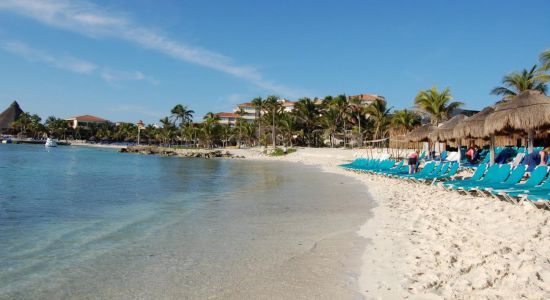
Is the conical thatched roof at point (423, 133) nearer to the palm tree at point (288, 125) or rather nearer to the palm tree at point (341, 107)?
the palm tree at point (341, 107)

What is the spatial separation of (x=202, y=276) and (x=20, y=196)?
1016cm

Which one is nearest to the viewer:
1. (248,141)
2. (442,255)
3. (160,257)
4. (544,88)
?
(442,255)

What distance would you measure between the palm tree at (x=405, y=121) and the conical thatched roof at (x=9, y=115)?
124358 mm

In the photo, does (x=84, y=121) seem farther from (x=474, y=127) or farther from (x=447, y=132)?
(x=474, y=127)

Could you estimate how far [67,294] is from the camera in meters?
4.18

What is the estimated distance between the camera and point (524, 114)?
11977 millimetres

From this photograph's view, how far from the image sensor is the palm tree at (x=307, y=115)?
191ft

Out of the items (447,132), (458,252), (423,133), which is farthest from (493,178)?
(423,133)

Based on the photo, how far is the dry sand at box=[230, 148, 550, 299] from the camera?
155 inches

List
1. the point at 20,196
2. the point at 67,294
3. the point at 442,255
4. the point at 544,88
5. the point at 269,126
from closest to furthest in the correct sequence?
the point at 67,294, the point at 442,255, the point at 20,196, the point at 544,88, the point at 269,126

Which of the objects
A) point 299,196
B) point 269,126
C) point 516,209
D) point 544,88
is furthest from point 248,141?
point 516,209

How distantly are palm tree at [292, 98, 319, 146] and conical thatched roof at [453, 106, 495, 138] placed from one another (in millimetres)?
42634

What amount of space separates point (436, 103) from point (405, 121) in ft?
25.5

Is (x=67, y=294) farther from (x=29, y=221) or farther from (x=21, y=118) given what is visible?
(x=21, y=118)
